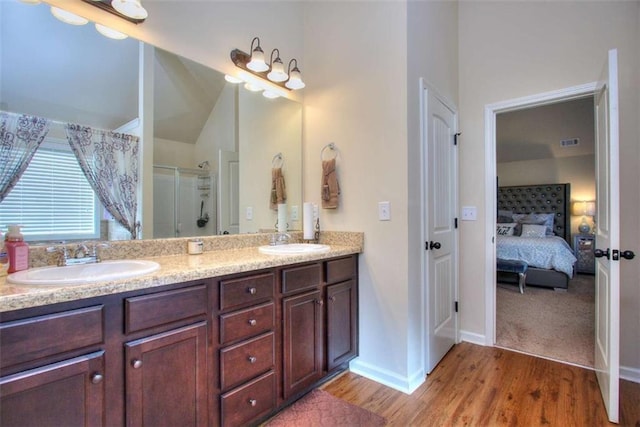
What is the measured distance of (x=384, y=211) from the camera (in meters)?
2.06

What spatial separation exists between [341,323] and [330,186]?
3.16ft

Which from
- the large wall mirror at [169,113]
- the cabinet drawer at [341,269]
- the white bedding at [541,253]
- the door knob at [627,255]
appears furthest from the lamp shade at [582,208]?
the large wall mirror at [169,113]

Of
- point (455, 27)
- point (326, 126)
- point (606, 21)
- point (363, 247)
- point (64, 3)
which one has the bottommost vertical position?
point (363, 247)

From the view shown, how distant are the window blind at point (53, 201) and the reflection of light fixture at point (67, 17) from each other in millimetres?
582

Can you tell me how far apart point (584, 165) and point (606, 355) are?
5.45m

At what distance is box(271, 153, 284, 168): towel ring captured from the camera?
Result: 2.44m

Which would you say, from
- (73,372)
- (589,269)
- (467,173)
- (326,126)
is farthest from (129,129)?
(589,269)

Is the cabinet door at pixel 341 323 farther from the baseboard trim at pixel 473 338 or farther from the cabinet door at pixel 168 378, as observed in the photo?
the baseboard trim at pixel 473 338

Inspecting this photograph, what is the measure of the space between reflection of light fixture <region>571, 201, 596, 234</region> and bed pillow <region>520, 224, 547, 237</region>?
696mm

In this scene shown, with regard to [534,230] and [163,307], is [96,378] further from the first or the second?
[534,230]

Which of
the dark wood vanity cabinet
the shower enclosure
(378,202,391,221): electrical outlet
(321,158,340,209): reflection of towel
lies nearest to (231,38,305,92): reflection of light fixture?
(321,158,340,209): reflection of towel

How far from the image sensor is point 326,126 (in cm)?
240

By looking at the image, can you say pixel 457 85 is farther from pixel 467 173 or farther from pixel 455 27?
pixel 467 173

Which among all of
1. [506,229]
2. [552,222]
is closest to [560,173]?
[552,222]
